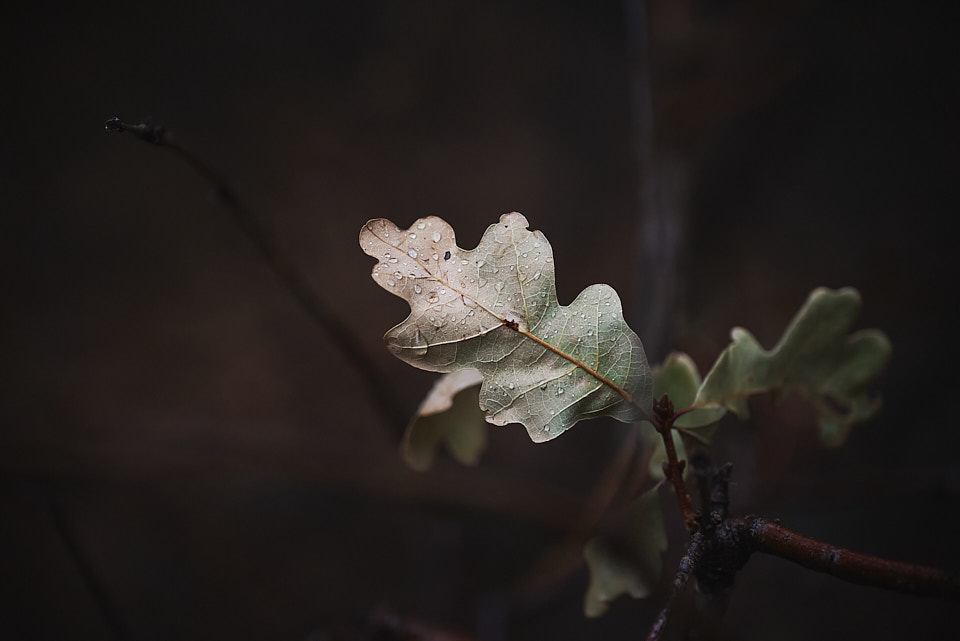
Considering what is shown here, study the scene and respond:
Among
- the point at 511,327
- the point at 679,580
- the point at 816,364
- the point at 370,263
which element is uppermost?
the point at 370,263

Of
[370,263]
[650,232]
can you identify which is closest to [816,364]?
[650,232]

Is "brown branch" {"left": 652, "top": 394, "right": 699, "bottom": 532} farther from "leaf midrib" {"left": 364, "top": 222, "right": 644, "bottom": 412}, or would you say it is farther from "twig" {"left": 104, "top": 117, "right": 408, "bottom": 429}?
"twig" {"left": 104, "top": 117, "right": 408, "bottom": 429}

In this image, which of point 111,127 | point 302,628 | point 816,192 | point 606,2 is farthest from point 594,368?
point 606,2

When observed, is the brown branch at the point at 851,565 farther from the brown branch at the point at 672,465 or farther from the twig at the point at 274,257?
the twig at the point at 274,257

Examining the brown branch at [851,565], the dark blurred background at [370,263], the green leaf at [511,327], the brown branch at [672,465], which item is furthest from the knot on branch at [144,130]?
the dark blurred background at [370,263]

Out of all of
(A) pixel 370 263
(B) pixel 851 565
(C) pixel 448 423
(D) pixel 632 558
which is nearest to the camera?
(B) pixel 851 565

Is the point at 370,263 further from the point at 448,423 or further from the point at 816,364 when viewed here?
the point at 816,364
